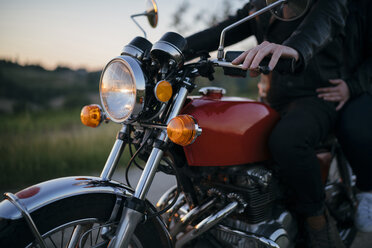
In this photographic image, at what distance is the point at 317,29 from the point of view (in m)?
1.46

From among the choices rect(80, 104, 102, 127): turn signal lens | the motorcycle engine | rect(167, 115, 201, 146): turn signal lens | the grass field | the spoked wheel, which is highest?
rect(80, 104, 102, 127): turn signal lens

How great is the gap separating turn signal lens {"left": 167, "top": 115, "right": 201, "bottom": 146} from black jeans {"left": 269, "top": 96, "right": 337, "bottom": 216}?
52 centimetres

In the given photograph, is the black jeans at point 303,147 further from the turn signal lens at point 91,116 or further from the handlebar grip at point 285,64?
the turn signal lens at point 91,116

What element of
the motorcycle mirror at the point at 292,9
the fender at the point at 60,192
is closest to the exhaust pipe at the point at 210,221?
the fender at the point at 60,192

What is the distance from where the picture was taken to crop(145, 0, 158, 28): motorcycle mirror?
60.0 inches

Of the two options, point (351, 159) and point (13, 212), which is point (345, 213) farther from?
point (13, 212)

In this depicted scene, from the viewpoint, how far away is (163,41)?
1.22 metres

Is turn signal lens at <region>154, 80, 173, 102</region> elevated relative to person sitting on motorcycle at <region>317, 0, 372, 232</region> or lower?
elevated

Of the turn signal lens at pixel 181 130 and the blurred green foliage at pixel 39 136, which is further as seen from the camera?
the blurred green foliage at pixel 39 136

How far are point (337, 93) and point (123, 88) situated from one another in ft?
3.84

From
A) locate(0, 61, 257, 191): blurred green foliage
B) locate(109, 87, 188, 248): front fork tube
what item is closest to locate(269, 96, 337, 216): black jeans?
locate(109, 87, 188, 248): front fork tube

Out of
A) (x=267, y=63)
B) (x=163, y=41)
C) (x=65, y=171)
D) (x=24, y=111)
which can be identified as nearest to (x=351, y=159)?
(x=267, y=63)

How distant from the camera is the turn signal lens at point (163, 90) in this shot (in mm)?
1174

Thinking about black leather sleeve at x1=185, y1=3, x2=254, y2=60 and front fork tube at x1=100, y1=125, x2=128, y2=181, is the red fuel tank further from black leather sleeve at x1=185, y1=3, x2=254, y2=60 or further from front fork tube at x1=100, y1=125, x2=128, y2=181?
black leather sleeve at x1=185, y1=3, x2=254, y2=60
